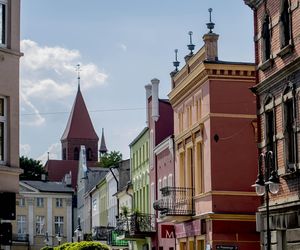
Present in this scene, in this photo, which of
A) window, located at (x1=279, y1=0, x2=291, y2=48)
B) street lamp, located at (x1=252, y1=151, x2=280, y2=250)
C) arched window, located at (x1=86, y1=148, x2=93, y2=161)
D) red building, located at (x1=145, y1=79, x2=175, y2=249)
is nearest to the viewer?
street lamp, located at (x1=252, y1=151, x2=280, y2=250)

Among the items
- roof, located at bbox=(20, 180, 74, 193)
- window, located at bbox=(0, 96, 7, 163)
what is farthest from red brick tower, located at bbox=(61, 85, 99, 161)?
window, located at bbox=(0, 96, 7, 163)

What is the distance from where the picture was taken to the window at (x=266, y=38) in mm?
27084

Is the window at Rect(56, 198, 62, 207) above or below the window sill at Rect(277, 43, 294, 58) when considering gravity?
above

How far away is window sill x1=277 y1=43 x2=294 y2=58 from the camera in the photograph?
2473 cm

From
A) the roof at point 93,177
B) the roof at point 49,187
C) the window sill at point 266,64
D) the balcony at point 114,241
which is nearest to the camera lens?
the window sill at point 266,64

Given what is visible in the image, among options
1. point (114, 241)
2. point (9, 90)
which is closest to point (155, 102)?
point (114, 241)

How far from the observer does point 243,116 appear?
37.4 meters

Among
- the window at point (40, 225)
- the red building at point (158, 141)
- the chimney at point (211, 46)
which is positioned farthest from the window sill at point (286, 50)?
the window at point (40, 225)

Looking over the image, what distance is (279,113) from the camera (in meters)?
25.7

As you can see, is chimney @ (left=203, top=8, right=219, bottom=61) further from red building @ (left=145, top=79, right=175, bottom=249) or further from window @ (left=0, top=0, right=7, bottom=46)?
window @ (left=0, top=0, right=7, bottom=46)

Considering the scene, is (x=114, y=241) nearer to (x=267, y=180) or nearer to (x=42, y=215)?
(x=267, y=180)

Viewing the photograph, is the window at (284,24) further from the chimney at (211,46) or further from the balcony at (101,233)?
the balcony at (101,233)

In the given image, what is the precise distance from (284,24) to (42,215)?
96641 mm

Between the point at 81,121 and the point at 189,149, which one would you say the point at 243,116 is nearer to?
the point at 189,149
